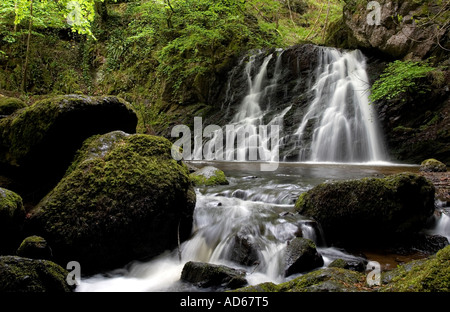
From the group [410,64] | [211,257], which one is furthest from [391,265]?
[410,64]

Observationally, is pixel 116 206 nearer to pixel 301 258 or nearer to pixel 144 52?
pixel 301 258

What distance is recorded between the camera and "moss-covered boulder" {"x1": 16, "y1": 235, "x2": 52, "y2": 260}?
2.87 metres

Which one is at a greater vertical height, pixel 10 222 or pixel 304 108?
pixel 304 108

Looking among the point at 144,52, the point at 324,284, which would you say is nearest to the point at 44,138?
the point at 324,284

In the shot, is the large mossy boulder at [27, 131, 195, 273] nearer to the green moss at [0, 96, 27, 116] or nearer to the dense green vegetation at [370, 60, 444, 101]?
the green moss at [0, 96, 27, 116]

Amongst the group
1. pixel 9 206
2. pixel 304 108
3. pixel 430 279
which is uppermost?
pixel 304 108

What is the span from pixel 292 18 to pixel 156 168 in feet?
79.3

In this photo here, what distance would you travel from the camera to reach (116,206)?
346 cm

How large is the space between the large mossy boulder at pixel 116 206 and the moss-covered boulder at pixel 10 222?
136 mm

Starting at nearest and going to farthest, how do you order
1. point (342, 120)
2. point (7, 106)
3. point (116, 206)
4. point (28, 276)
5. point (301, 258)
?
point (28, 276) → point (301, 258) → point (116, 206) → point (7, 106) → point (342, 120)

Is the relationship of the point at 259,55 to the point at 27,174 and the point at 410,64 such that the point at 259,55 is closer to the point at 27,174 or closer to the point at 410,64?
the point at 410,64

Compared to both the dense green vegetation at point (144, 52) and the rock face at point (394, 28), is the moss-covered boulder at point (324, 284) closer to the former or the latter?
the rock face at point (394, 28)

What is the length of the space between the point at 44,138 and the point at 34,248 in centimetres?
172

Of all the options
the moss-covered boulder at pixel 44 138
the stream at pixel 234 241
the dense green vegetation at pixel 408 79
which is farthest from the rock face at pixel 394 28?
the moss-covered boulder at pixel 44 138
